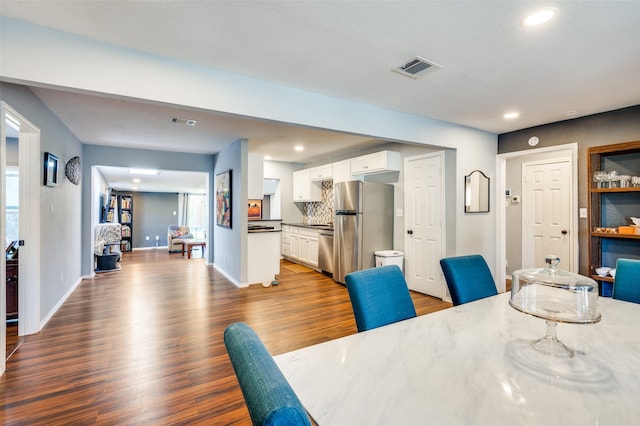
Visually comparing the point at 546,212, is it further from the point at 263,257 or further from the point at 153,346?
the point at 153,346

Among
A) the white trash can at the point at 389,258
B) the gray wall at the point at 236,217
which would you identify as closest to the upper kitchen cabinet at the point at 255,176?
the gray wall at the point at 236,217

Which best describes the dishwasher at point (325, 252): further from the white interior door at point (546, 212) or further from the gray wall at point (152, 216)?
the gray wall at point (152, 216)

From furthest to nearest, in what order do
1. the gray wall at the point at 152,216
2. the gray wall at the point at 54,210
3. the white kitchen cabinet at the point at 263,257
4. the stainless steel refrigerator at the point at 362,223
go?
the gray wall at the point at 152,216 < the white kitchen cabinet at the point at 263,257 < the stainless steel refrigerator at the point at 362,223 < the gray wall at the point at 54,210

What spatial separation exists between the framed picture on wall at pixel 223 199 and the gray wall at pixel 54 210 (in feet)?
7.02

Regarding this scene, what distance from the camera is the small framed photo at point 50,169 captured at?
123 inches

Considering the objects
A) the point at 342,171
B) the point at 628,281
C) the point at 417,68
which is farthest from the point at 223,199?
the point at 628,281

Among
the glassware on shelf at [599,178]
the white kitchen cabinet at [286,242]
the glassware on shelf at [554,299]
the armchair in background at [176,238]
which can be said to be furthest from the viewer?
the armchair in background at [176,238]

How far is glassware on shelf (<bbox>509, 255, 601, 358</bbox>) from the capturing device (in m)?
1.13

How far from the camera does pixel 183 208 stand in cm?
1170

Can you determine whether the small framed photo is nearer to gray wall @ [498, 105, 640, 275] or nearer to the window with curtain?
the window with curtain

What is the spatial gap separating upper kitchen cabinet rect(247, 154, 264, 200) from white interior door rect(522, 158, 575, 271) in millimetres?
4334

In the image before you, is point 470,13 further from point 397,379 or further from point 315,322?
point 315,322

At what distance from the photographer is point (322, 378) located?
933 millimetres

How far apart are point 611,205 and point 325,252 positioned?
13.0ft
